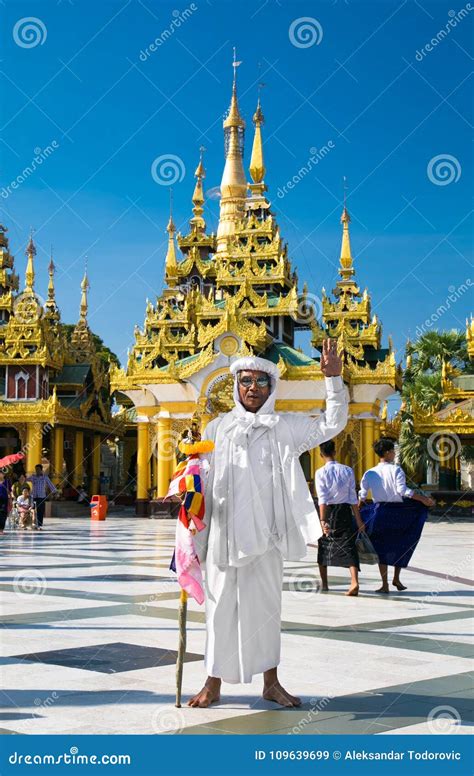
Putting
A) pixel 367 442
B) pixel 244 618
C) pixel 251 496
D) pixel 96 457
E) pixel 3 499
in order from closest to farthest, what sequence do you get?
pixel 244 618 → pixel 251 496 → pixel 3 499 → pixel 367 442 → pixel 96 457

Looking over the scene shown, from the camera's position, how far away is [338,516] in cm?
1031

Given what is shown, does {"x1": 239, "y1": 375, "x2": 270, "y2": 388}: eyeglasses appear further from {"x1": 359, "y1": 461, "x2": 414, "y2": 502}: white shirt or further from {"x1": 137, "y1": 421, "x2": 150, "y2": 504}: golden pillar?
{"x1": 137, "y1": 421, "x2": 150, "y2": 504}: golden pillar

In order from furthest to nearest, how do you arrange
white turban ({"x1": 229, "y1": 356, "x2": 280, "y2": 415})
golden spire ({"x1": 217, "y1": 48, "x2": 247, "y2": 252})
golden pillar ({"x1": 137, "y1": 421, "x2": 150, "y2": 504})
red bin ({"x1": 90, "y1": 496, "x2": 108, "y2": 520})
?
golden spire ({"x1": 217, "y1": 48, "x2": 247, "y2": 252}), golden pillar ({"x1": 137, "y1": 421, "x2": 150, "y2": 504}), red bin ({"x1": 90, "y1": 496, "x2": 108, "y2": 520}), white turban ({"x1": 229, "y1": 356, "x2": 280, "y2": 415})

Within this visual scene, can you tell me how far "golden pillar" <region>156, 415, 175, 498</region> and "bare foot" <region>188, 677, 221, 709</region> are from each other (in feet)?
95.2

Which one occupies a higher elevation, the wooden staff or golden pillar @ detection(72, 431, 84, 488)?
golden pillar @ detection(72, 431, 84, 488)

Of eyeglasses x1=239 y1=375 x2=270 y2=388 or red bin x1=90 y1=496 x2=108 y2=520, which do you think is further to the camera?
red bin x1=90 y1=496 x2=108 y2=520

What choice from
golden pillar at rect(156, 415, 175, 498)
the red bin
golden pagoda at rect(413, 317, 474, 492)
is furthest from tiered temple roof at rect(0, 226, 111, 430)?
golden pagoda at rect(413, 317, 474, 492)

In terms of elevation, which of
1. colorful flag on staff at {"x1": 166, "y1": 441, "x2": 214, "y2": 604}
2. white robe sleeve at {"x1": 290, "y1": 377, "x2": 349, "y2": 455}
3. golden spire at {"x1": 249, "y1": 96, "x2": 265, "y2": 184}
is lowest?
colorful flag on staff at {"x1": 166, "y1": 441, "x2": 214, "y2": 604}

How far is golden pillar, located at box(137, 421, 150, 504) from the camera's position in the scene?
3644 cm

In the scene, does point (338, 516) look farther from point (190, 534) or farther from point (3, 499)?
point (3, 499)

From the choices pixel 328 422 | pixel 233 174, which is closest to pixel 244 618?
pixel 328 422

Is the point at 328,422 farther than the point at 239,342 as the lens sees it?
No

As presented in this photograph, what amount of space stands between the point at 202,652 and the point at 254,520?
66.8 inches

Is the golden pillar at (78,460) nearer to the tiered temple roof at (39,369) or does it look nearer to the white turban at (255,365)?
the tiered temple roof at (39,369)
